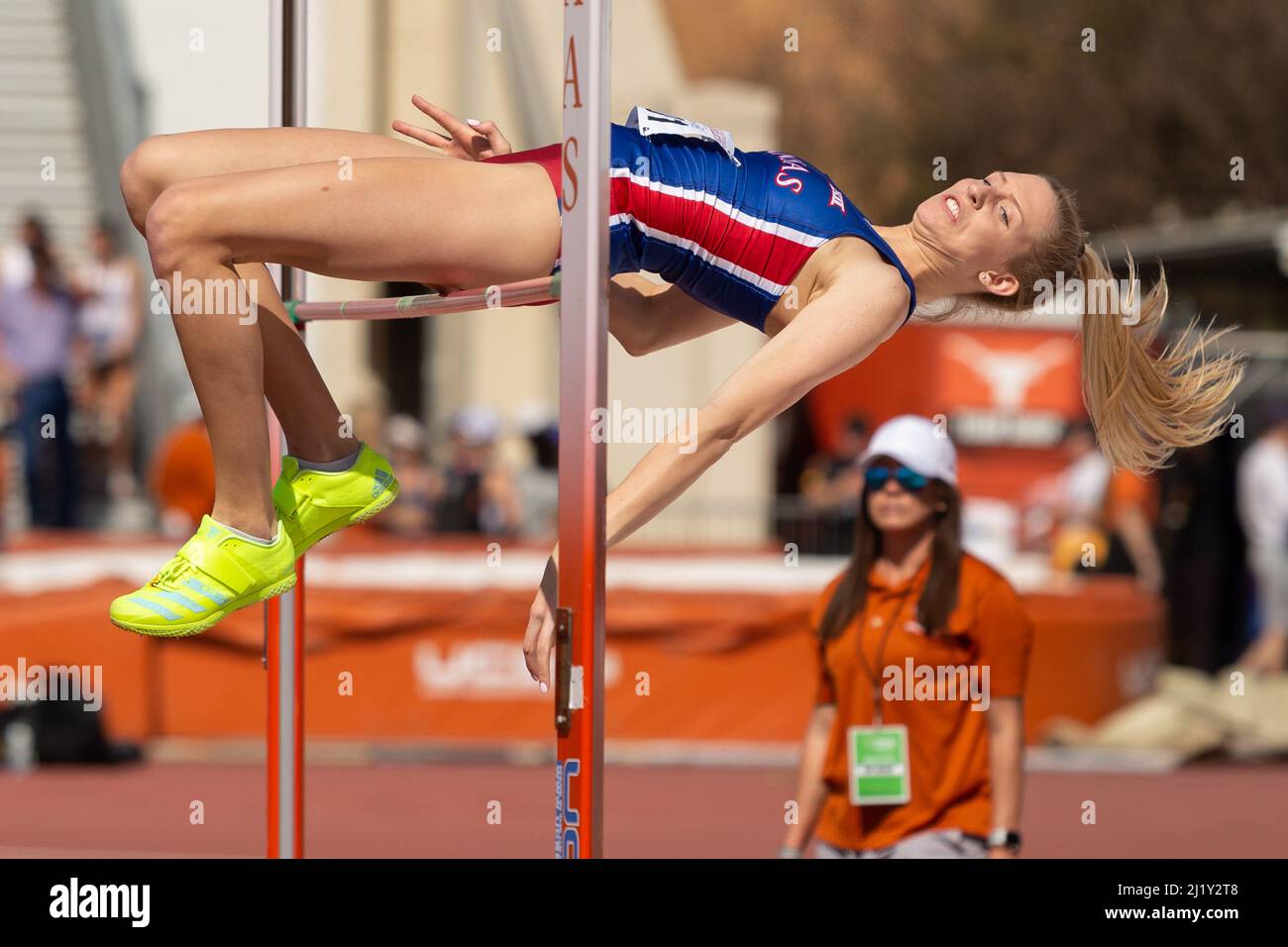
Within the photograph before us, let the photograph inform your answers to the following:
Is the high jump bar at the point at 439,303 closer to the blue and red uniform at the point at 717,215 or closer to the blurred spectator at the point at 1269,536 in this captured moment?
the blue and red uniform at the point at 717,215

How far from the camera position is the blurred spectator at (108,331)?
10.9 m

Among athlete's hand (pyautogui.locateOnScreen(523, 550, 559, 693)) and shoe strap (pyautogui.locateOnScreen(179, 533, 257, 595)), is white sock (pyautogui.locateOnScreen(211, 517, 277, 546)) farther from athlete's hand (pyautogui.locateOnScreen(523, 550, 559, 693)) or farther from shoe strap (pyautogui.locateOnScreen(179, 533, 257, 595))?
athlete's hand (pyautogui.locateOnScreen(523, 550, 559, 693))

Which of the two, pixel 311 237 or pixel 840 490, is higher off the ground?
pixel 311 237

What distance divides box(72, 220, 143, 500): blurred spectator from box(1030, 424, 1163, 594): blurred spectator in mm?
5825

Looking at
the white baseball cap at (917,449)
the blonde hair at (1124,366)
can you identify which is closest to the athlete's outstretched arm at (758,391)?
the blonde hair at (1124,366)

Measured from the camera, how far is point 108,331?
11211 mm

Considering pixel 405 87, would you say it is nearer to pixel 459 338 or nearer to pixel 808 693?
pixel 459 338

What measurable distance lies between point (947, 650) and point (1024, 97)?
2952 centimetres

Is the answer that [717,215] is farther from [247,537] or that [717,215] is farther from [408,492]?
[408,492]

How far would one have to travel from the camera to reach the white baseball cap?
4.90 meters

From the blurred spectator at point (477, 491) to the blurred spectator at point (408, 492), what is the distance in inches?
4.6

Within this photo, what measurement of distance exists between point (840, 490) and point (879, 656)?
282 inches

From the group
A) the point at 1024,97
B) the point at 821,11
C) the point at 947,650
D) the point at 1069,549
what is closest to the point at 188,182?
the point at 947,650

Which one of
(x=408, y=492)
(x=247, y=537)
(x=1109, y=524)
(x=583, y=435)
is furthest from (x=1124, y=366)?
(x=408, y=492)
